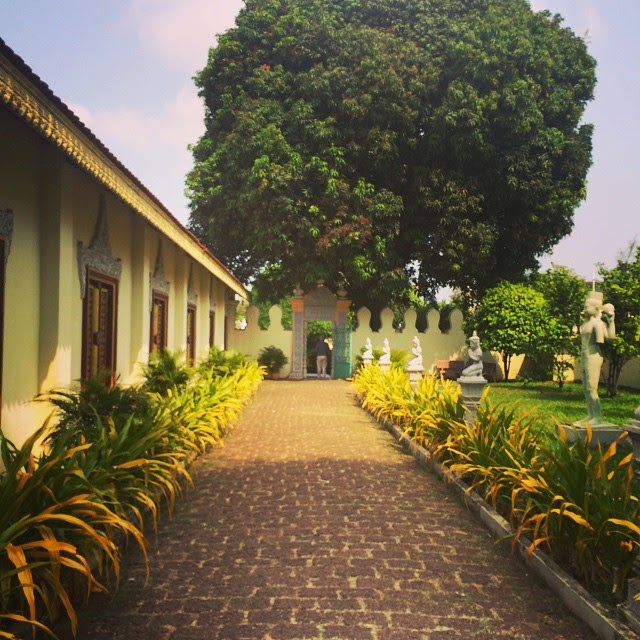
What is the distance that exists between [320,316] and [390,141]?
22.6ft

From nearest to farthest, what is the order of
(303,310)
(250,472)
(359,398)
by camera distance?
(250,472) → (359,398) → (303,310)

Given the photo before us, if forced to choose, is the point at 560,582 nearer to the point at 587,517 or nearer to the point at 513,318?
the point at 587,517

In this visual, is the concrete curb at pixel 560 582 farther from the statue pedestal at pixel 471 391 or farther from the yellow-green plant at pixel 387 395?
the yellow-green plant at pixel 387 395

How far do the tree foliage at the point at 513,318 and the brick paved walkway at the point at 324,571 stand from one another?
14.2 m

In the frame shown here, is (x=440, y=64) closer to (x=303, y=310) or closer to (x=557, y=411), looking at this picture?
(x=303, y=310)

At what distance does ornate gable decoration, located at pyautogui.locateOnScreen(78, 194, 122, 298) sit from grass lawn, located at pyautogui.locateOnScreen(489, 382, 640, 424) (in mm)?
6112

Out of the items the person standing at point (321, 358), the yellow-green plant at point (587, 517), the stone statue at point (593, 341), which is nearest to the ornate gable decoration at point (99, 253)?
the yellow-green plant at point (587, 517)

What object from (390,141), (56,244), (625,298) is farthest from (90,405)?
(390,141)

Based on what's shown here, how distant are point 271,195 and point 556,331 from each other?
9.69m

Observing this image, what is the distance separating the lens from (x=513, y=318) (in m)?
20.5

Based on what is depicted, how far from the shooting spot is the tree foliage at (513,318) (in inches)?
800

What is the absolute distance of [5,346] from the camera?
5617 millimetres

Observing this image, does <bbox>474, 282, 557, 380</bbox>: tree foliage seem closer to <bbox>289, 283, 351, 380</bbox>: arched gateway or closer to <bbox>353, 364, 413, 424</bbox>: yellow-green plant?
<bbox>289, 283, 351, 380</bbox>: arched gateway

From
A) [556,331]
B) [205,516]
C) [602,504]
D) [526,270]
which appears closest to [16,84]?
[205,516]
